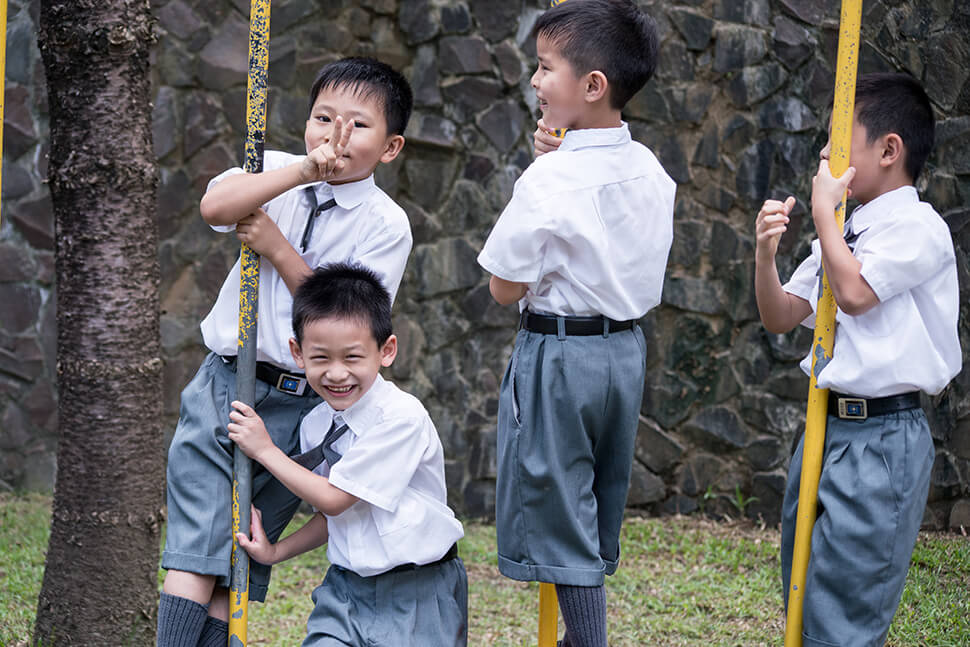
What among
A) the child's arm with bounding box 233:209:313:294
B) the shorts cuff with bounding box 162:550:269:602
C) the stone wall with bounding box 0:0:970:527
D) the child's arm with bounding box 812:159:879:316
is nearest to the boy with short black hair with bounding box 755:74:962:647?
the child's arm with bounding box 812:159:879:316

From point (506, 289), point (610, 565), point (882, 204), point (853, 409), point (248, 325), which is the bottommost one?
point (610, 565)

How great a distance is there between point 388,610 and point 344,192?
0.90 meters

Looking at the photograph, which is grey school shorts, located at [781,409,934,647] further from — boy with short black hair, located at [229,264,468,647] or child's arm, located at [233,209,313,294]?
child's arm, located at [233,209,313,294]

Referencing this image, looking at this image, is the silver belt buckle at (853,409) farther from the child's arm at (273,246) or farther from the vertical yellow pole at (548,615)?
the child's arm at (273,246)

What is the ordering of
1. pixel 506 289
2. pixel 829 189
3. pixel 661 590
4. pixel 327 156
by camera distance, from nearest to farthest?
pixel 327 156, pixel 829 189, pixel 506 289, pixel 661 590

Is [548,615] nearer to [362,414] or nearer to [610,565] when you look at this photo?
[610,565]

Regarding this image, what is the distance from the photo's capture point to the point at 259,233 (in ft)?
7.32

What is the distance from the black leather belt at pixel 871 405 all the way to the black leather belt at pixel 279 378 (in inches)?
45.4

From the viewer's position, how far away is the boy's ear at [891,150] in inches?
91.5

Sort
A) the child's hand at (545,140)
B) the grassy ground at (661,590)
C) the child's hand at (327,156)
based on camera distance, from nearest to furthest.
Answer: the child's hand at (327,156) < the child's hand at (545,140) < the grassy ground at (661,590)

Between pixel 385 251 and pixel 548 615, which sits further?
pixel 548 615

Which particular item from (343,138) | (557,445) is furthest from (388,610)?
(343,138)

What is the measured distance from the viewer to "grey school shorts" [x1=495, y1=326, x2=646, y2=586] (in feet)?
7.66

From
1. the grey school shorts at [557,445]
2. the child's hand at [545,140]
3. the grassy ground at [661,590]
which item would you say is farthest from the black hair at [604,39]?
the grassy ground at [661,590]
